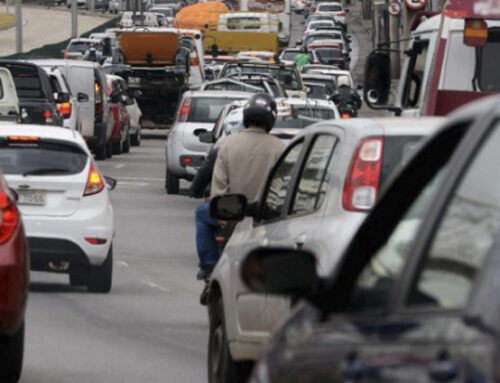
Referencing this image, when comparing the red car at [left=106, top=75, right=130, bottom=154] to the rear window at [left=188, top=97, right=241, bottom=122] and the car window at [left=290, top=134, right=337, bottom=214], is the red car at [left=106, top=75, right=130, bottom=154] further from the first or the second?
the car window at [left=290, top=134, right=337, bottom=214]

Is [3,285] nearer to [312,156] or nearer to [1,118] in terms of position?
[312,156]

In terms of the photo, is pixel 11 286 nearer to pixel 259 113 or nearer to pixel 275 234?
pixel 275 234

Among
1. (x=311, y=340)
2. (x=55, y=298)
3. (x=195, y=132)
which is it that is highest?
(x=311, y=340)

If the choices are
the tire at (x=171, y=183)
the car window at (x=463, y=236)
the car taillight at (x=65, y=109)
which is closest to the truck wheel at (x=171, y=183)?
the tire at (x=171, y=183)

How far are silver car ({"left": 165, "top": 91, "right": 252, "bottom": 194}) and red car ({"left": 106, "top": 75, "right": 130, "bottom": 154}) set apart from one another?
8825 mm

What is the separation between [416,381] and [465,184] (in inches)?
22.9

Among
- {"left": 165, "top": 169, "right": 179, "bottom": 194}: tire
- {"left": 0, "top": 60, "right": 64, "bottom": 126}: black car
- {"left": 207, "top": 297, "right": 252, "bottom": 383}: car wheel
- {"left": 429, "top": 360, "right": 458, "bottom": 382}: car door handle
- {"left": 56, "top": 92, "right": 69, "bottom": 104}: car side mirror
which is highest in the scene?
{"left": 429, "top": 360, "right": 458, "bottom": 382}: car door handle

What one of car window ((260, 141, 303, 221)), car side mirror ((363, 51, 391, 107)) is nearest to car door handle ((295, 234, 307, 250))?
car window ((260, 141, 303, 221))

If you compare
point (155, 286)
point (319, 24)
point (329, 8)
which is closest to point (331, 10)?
point (329, 8)

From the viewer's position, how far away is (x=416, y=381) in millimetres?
3770

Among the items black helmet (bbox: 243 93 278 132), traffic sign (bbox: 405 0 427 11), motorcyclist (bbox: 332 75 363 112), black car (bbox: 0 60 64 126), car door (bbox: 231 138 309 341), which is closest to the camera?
car door (bbox: 231 138 309 341)

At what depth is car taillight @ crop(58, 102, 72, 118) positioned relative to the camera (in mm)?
31753

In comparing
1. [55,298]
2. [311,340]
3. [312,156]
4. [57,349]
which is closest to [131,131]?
[55,298]

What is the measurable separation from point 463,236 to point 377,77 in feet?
44.8
